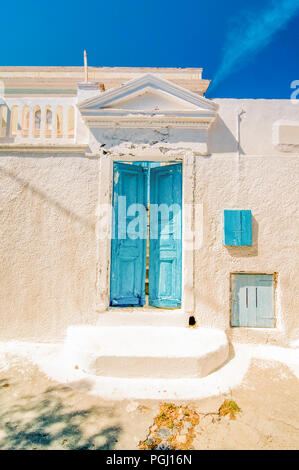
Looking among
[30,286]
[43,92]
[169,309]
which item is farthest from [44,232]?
[43,92]

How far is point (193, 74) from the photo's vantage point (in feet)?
28.4

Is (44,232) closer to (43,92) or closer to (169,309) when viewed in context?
(169,309)

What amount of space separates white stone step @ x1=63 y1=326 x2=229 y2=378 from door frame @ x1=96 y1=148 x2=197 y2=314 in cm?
51

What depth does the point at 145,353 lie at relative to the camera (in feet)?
10.9

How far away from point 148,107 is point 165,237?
2.07m

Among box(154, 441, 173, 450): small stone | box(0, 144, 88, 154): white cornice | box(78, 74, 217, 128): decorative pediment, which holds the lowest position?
box(154, 441, 173, 450): small stone

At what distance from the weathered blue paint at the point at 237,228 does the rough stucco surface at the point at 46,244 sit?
2028 millimetres

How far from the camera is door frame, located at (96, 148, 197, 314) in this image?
13.4 feet

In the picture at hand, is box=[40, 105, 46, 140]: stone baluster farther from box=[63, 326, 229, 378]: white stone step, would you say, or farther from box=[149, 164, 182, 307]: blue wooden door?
box=[63, 326, 229, 378]: white stone step

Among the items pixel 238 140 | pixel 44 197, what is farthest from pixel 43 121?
pixel 238 140

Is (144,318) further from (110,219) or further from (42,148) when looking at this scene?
(42,148)

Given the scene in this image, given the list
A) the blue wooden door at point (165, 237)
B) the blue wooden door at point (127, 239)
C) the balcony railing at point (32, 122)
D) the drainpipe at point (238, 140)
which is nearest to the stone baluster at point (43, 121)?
the balcony railing at point (32, 122)

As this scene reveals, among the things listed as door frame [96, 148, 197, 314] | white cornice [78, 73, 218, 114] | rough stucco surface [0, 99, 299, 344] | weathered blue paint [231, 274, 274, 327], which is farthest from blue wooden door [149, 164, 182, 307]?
white cornice [78, 73, 218, 114]

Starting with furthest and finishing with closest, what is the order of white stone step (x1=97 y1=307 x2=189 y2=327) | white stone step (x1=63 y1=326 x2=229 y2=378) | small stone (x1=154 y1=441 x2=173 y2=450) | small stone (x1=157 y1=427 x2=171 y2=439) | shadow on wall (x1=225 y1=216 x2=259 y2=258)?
shadow on wall (x1=225 y1=216 x2=259 y2=258) < white stone step (x1=97 y1=307 x2=189 y2=327) < white stone step (x1=63 y1=326 x2=229 y2=378) < small stone (x1=157 y1=427 x2=171 y2=439) < small stone (x1=154 y1=441 x2=173 y2=450)
